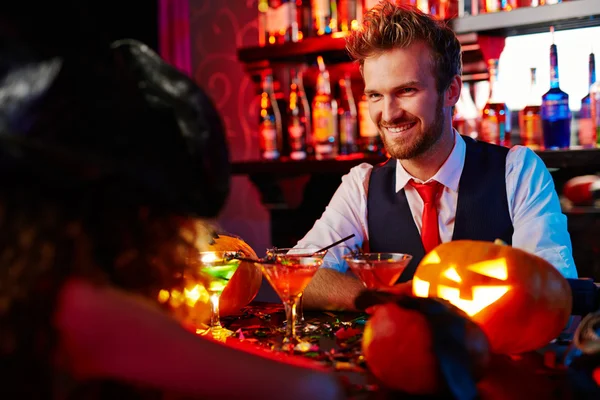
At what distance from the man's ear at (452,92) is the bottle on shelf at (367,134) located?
2.78 feet

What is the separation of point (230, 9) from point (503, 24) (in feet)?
6.69

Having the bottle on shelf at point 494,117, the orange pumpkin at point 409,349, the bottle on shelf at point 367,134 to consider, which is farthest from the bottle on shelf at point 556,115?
the orange pumpkin at point 409,349

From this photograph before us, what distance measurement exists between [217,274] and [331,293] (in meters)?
0.38

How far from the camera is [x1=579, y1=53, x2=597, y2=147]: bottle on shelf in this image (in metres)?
2.79

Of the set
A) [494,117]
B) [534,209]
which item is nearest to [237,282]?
[534,209]

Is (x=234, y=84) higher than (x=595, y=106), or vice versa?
(x=234, y=84)

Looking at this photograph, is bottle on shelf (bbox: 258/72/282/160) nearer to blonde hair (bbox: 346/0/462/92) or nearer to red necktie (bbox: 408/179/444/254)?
blonde hair (bbox: 346/0/462/92)

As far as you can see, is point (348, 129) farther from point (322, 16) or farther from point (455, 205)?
point (455, 205)

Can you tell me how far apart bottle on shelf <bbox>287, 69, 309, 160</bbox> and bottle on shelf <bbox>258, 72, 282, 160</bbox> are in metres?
0.07

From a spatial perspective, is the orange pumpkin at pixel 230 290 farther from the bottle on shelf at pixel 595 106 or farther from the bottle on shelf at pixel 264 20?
the bottle on shelf at pixel 264 20

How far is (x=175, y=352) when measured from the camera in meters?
0.68

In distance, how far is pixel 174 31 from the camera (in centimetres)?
434

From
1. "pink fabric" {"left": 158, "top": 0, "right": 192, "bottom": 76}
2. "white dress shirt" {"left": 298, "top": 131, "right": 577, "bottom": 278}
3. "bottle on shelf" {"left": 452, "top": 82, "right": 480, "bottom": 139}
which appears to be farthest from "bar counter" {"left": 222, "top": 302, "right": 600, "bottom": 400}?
"pink fabric" {"left": 158, "top": 0, "right": 192, "bottom": 76}

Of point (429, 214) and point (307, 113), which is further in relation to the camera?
point (307, 113)
